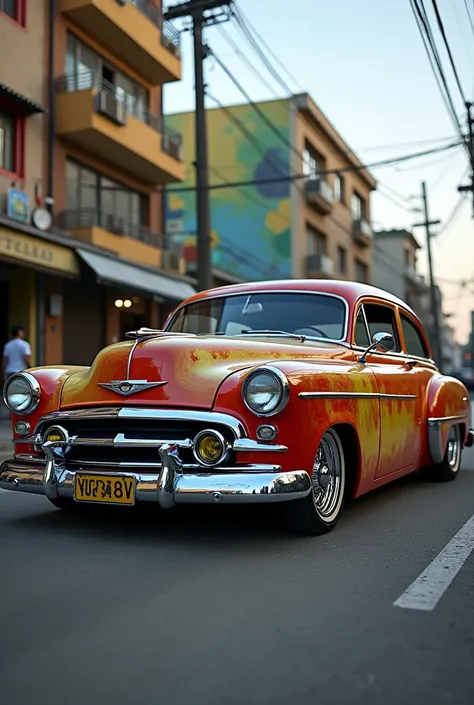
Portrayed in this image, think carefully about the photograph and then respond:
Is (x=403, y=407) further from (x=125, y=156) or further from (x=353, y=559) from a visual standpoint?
(x=125, y=156)

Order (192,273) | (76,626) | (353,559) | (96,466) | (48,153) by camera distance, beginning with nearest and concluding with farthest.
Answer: (76,626) < (353,559) < (96,466) < (48,153) < (192,273)

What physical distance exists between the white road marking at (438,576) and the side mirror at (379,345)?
1.31 meters

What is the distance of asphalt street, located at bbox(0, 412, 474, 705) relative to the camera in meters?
2.30

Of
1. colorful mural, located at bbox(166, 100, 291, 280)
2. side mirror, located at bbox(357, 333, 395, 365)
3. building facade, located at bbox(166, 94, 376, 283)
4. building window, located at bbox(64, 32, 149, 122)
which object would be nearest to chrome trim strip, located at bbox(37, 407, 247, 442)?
side mirror, located at bbox(357, 333, 395, 365)

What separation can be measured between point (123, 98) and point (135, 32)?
4.96 ft

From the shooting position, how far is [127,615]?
9.64 ft

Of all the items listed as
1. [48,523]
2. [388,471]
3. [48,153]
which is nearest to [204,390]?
[48,523]

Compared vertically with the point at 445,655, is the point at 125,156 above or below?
above

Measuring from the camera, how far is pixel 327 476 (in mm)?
4477

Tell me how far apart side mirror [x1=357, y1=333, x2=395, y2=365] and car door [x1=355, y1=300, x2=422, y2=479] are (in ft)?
0.13

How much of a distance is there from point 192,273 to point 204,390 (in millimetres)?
19397

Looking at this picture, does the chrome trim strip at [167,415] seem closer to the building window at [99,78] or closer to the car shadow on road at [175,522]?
the car shadow on road at [175,522]

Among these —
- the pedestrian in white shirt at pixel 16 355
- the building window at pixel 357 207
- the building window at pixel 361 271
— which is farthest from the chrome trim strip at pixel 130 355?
the building window at pixel 361 271

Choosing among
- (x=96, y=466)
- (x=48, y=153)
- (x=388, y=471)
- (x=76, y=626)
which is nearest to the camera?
(x=76, y=626)
